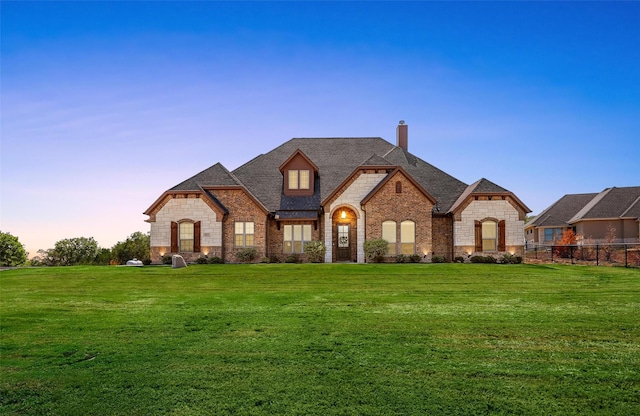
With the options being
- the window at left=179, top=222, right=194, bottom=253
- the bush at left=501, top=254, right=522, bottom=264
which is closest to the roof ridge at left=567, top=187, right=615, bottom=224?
the bush at left=501, top=254, right=522, bottom=264

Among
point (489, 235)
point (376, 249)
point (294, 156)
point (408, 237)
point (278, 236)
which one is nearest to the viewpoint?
point (376, 249)

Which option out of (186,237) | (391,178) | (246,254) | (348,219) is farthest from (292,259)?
(391,178)

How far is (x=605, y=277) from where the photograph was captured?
66.8 ft

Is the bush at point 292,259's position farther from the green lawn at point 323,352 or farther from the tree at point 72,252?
the tree at point 72,252

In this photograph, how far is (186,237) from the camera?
97.8 ft

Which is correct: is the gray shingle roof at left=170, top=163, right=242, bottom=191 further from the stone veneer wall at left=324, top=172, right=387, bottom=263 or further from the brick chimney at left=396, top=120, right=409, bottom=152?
the brick chimney at left=396, top=120, right=409, bottom=152

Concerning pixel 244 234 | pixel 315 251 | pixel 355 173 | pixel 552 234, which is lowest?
pixel 315 251

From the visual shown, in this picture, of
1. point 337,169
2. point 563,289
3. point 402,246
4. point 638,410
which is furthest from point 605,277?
point 337,169

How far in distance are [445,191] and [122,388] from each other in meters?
28.2

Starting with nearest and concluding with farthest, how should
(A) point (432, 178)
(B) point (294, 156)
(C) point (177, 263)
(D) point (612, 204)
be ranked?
1. (C) point (177, 263)
2. (B) point (294, 156)
3. (A) point (432, 178)
4. (D) point (612, 204)

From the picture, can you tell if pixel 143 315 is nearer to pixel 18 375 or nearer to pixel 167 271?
pixel 18 375

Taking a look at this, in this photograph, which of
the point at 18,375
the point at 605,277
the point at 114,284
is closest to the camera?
the point at 18,375

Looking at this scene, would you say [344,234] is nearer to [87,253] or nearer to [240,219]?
[240,219]

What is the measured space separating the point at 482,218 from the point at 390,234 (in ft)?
19.6
